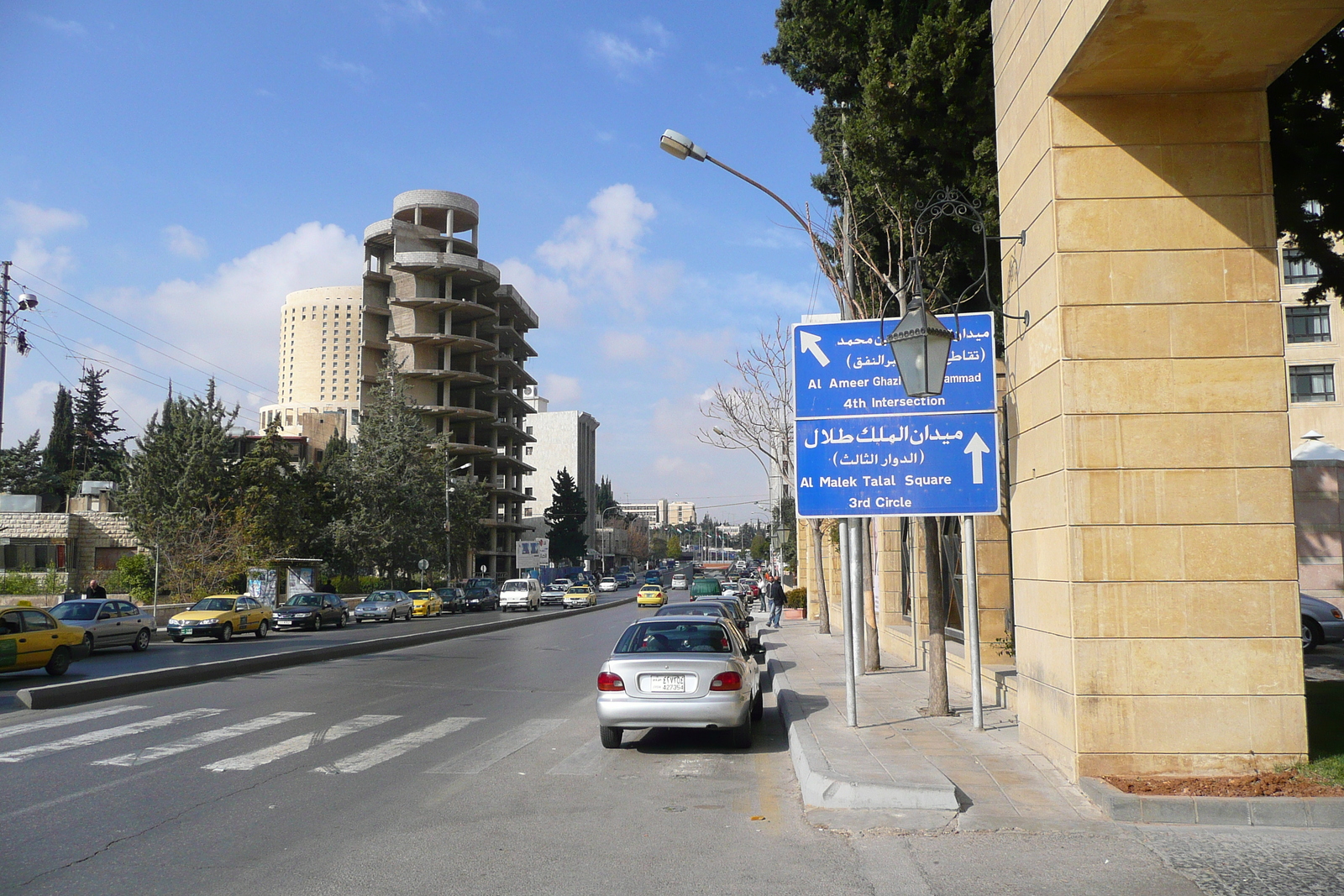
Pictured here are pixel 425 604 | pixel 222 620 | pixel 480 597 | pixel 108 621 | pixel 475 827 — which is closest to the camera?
pixel 475 827

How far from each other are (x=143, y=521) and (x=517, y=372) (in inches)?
2151

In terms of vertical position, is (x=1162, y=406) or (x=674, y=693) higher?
(x=1162, y=406)

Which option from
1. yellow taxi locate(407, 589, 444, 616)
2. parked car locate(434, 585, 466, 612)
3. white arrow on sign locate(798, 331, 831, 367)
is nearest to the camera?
white arrow on sign locate(798, 331, 831, 367)

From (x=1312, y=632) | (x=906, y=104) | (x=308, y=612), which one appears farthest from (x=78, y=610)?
(x=1312, y=632)

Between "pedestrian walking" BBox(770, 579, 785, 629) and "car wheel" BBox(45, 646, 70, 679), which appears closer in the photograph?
"car wheel" BBox(45, 646, 70, 679)

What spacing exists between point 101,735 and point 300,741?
8.24ft

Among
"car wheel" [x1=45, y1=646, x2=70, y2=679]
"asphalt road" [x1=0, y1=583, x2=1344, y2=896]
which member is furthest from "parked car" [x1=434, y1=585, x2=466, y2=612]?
"asphalt road" [x1=0, y1=583, x2=1344, y2=896]

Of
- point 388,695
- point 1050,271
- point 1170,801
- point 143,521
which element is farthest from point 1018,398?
point 143,521

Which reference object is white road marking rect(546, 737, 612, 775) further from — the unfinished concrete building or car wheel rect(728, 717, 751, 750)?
the unfinished concrete building

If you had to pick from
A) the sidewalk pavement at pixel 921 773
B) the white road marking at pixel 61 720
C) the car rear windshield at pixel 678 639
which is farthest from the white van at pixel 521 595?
the car rear windshield at pixel 678 639

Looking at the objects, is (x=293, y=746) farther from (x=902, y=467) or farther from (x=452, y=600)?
(x=452, y=600)

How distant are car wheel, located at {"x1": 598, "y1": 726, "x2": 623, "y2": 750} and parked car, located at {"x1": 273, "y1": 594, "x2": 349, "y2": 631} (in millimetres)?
29442

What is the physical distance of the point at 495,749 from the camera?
1070 cm

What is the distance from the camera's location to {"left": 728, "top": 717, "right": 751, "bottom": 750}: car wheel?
10.7 metres
